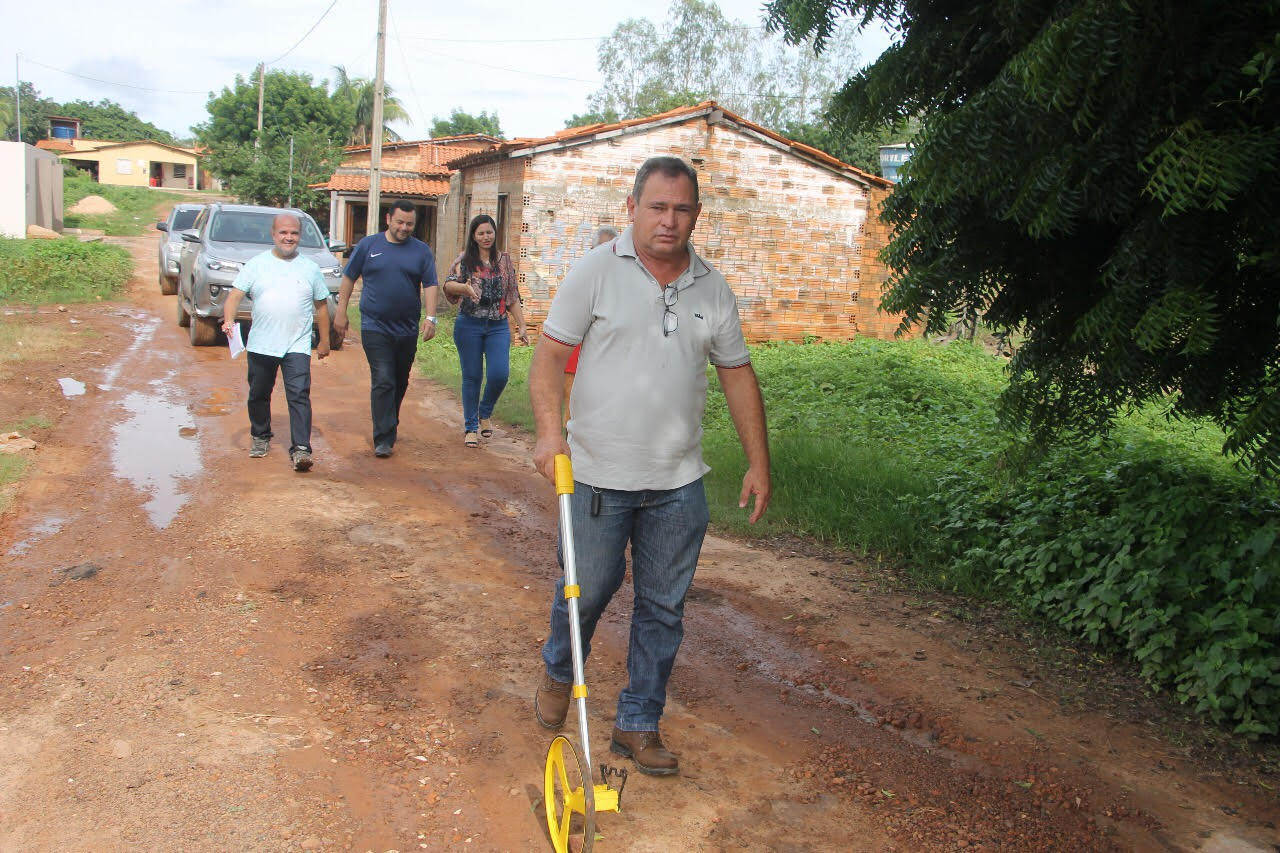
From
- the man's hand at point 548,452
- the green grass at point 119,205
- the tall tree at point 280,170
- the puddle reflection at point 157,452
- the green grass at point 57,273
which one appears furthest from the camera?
the tall tree at point 280,170

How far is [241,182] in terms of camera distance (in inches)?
1644

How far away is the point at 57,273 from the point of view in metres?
20.3

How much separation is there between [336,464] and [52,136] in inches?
3375

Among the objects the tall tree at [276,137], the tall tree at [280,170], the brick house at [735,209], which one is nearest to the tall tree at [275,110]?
the tall tree at [276,137]

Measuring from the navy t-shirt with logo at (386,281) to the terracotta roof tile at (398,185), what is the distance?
2062 cm

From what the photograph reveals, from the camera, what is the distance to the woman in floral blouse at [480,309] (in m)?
8.82

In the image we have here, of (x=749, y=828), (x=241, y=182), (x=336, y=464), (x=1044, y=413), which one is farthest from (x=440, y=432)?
(x=241, y=182)

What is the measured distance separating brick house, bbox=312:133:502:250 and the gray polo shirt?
72.8ft

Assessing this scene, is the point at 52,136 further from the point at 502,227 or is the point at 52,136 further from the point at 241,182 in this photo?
the point at 502,227

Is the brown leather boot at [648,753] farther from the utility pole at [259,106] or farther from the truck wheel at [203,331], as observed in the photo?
the utility pole at [259,106]

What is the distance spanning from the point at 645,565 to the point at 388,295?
5.16 m

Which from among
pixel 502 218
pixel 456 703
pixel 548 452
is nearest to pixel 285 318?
pixel 456 703

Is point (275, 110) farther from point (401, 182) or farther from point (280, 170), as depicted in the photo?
point (401, 182)

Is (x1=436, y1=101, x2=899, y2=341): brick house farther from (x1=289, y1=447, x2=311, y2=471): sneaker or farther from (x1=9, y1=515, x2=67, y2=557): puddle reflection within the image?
(x1=9, y1=515, x2=67, y2=557): puddle reflection
